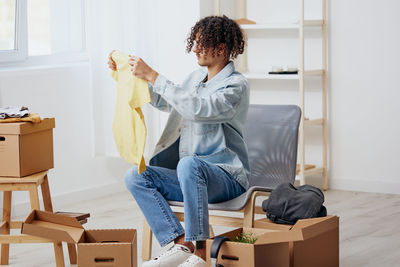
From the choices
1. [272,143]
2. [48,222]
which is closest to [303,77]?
[272,143]

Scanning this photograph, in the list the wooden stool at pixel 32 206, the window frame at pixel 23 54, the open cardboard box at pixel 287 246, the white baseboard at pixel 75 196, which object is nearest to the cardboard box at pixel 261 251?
the open cardboard box at pixel 287 246

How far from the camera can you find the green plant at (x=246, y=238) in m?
2.60

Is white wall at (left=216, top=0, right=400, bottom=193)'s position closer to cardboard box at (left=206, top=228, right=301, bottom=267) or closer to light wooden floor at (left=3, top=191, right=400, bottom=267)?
light wooden floor at (left=3, top=191, right=400, bottom=267)

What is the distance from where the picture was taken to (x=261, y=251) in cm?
248

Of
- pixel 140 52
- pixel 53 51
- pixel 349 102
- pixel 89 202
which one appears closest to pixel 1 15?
pixel 53 51

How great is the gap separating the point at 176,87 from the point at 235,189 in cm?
47

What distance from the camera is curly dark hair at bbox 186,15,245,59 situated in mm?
2801

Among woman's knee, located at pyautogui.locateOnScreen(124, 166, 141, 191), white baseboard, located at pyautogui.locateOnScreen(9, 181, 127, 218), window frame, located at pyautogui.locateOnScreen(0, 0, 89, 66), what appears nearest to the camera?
woman's knee, located at pyautogui.locateOnScreen(124, 166, 141, 191)

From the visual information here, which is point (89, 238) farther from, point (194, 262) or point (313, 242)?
point (313, 242)

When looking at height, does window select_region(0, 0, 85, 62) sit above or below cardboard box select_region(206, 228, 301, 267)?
above

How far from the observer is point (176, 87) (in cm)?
265

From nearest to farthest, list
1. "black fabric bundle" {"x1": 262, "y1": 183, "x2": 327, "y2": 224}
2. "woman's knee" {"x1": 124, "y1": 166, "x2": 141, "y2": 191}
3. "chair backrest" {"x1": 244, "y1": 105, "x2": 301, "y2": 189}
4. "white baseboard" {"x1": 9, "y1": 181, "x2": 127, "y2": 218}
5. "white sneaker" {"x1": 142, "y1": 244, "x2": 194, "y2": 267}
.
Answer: "white sneaker" {"x1": 142, "y1": 244, "x2": 194, "y2": 267} < "black fabric bundle" {"x1": 262, "y1": 183, "x2": 327, "y2": 224} < "woman's knee" {"x1": 124, "y1": 166, "x2": 141, "y2": 191} < "chair backrest" {"x1": 244, "y1": 105, "x2": 301, "y2": 189} < "white baseboard" {"x1": 9, "y1": 181, "x2": 127, "y2": 218}

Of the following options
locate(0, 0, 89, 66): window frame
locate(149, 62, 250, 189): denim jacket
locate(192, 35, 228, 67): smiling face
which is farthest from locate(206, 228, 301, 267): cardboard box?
locate(0, 0, 89, 66): window frame

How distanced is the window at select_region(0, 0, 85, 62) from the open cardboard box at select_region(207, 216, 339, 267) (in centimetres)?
209
